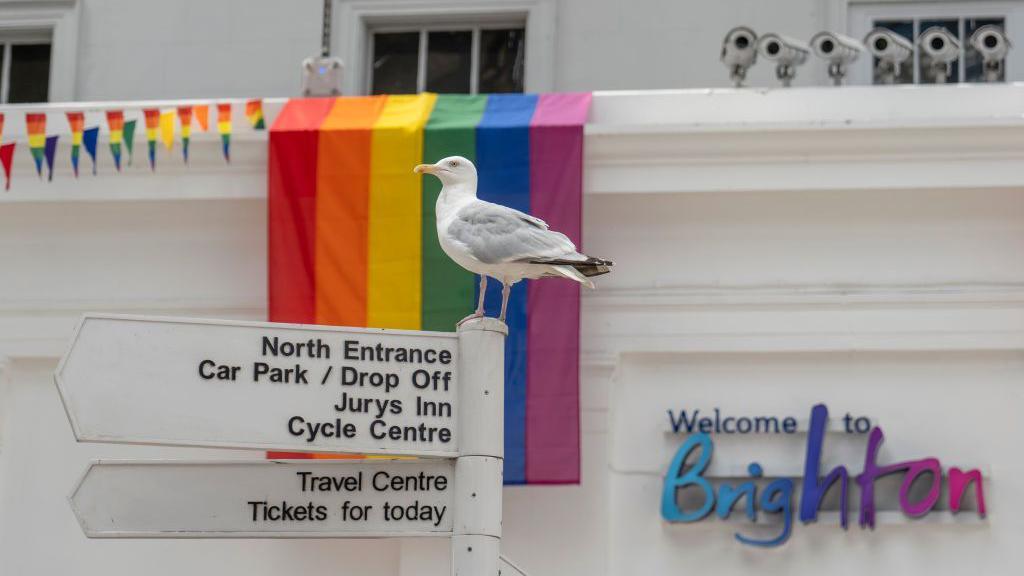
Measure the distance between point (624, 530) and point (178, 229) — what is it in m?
3.53

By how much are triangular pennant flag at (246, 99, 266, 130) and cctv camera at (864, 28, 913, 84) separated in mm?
4015

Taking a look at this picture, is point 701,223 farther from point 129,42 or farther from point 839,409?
point 129,42

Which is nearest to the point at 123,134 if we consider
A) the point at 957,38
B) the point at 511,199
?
the point at 511,199

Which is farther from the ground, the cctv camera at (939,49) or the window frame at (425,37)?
the window frame at (425,37)

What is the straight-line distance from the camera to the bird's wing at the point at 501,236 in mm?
5457

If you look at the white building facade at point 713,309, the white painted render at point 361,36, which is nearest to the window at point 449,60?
the white painted render at point 361,36

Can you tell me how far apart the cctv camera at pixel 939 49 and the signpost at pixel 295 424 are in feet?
22.3

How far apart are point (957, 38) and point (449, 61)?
3.93m

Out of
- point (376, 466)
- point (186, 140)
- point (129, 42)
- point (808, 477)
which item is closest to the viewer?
point (376, 466)

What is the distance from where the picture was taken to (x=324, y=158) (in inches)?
400

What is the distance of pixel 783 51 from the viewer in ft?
34.7

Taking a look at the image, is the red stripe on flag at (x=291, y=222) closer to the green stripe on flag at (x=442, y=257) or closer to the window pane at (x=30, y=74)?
the green stripe on flag at (x=442, y=257)

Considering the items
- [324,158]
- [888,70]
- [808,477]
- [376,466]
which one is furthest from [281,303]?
[376,466]

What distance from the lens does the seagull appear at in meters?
5.46
